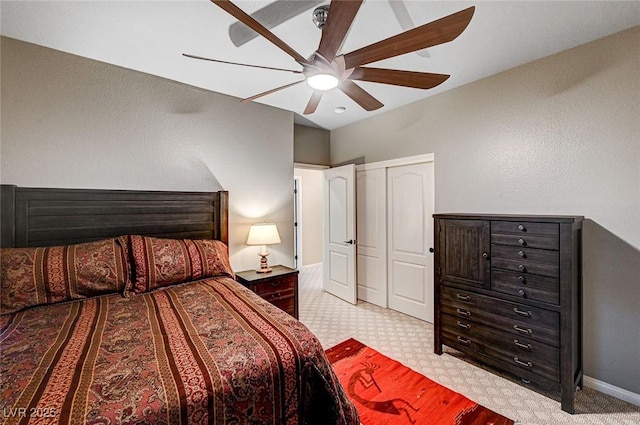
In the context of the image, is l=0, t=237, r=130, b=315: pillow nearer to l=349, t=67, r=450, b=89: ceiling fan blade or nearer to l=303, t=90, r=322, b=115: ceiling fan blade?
l=303, t=90, r=322, b=115: ceiling fan blade

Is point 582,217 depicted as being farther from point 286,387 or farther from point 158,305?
point 158,305

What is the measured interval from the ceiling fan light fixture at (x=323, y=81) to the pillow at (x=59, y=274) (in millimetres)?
1916

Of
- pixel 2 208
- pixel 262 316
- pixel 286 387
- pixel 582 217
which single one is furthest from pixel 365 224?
pixel 2 208

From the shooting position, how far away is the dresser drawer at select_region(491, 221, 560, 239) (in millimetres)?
1905

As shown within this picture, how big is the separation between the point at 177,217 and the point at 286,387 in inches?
84.6

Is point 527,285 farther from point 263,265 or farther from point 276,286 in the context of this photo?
point 263,265

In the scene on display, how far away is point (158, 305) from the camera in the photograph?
5.86 feet

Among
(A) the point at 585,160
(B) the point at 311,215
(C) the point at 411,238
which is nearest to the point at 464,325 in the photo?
(C) the point at 411,238

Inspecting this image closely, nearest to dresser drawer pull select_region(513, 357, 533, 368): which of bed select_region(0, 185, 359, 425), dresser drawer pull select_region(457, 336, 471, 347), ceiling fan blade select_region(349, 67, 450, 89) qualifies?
dresser drawer pull select_region(457, 336, 471, 347)

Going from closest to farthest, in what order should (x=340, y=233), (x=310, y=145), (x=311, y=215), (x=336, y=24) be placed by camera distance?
(x=336, y=24) < (x=340, y=233) < (x=310, y=145) < (x=311, y=215)

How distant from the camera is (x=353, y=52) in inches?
57.0

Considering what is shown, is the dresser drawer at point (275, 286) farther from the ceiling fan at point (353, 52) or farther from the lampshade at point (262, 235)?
the ceiling fan at point (353, 52)

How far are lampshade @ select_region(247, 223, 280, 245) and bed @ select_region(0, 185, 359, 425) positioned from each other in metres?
0.40

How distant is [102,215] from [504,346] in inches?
139
